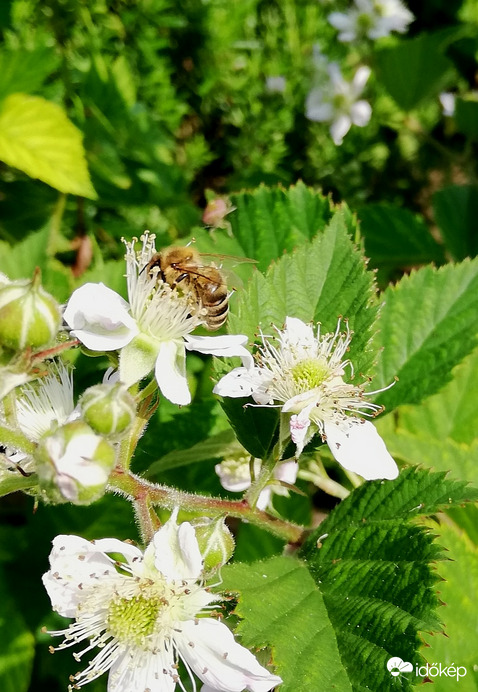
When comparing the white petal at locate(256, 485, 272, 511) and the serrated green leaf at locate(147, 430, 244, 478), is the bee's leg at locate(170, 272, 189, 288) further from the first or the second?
the white petal at locate(256, 485, 272, 511)

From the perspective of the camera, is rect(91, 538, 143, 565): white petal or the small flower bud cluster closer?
the small flower bud cluster

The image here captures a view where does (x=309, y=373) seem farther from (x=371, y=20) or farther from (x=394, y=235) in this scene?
(x=371, y=20)

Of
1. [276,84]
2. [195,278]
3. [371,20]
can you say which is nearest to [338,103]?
[276,84]

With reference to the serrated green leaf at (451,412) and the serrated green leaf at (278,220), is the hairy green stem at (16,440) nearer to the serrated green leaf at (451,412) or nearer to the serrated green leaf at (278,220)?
the serrated green leaf at (278,220)

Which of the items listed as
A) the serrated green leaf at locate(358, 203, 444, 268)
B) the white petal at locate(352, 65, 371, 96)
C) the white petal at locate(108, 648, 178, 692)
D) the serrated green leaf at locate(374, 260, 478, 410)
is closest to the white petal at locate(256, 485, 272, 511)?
the serrated green leaf at locate(374, 260, 478, 410)

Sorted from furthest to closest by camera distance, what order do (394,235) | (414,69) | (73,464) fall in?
(414,69) → (394,235) → (73,464)

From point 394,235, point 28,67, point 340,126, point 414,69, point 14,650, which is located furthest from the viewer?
point 340,126

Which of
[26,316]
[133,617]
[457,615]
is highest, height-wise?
[26,316]

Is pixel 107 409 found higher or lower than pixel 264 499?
higher

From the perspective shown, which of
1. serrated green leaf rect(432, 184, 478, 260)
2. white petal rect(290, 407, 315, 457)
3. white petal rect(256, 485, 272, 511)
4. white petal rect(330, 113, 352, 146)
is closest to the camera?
white petal rect(290, 407, 315, 457)
